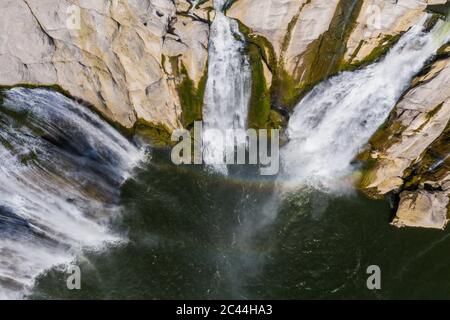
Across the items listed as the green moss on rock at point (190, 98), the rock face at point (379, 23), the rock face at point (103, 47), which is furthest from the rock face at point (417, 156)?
the rock face at point (103, 47)

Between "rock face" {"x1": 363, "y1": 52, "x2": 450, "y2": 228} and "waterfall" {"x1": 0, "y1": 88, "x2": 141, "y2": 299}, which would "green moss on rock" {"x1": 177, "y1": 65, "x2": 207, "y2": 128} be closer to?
"waterfall" {"x1": 0, "y1": 88, "x2": 141, "y2": 299}

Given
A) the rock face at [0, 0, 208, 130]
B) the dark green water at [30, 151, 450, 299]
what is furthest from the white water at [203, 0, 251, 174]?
the dark green water at [30, 151, 450, 299]

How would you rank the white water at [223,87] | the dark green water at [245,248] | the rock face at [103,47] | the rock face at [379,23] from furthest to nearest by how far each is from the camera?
1. the white water at [223,87]
2. the dark green water at [245,248]
3. the rock face at [103,47]
4. the rock face at [379,23]

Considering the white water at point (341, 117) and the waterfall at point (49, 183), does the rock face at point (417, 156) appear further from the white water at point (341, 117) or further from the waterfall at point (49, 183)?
the waterfall at point (49, 183)

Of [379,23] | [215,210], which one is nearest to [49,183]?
[215,210]

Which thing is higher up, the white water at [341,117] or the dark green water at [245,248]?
the white water at [341,117]
